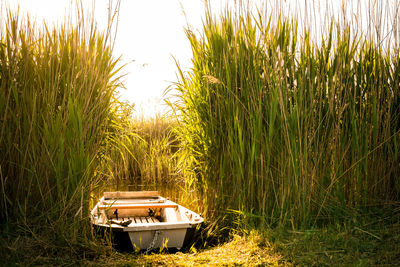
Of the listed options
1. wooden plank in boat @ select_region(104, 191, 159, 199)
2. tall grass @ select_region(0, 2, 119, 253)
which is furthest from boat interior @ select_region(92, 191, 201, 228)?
tall grass @ select_region(0, 2, 119, 253)

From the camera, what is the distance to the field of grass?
8.95ft

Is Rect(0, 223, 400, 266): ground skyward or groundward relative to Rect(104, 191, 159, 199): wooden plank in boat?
groundward

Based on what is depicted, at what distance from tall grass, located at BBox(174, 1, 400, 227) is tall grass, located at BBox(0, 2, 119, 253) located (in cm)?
109

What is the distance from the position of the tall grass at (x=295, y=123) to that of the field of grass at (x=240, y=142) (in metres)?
0.01

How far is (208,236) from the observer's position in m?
3.61

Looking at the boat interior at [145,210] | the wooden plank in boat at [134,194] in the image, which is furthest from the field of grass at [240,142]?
the wooden plank in boat at [134,194]

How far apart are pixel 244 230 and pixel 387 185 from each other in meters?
1.42

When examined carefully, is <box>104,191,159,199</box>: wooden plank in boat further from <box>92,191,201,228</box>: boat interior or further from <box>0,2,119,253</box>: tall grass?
<box>0,2,119,253</box>: tall grass

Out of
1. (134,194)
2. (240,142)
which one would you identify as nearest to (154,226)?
(240,142)

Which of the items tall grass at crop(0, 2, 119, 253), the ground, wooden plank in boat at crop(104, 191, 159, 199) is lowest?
the ground

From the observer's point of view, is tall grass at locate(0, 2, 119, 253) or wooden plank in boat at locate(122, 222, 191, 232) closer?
tall grass at locate(0, 2, 119, 253)

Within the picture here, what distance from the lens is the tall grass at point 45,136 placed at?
8.95ft

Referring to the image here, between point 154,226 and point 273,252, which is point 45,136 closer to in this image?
point 154,226

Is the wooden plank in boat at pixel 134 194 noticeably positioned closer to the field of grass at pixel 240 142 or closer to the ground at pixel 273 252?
the field of grass at pixel 240 142
